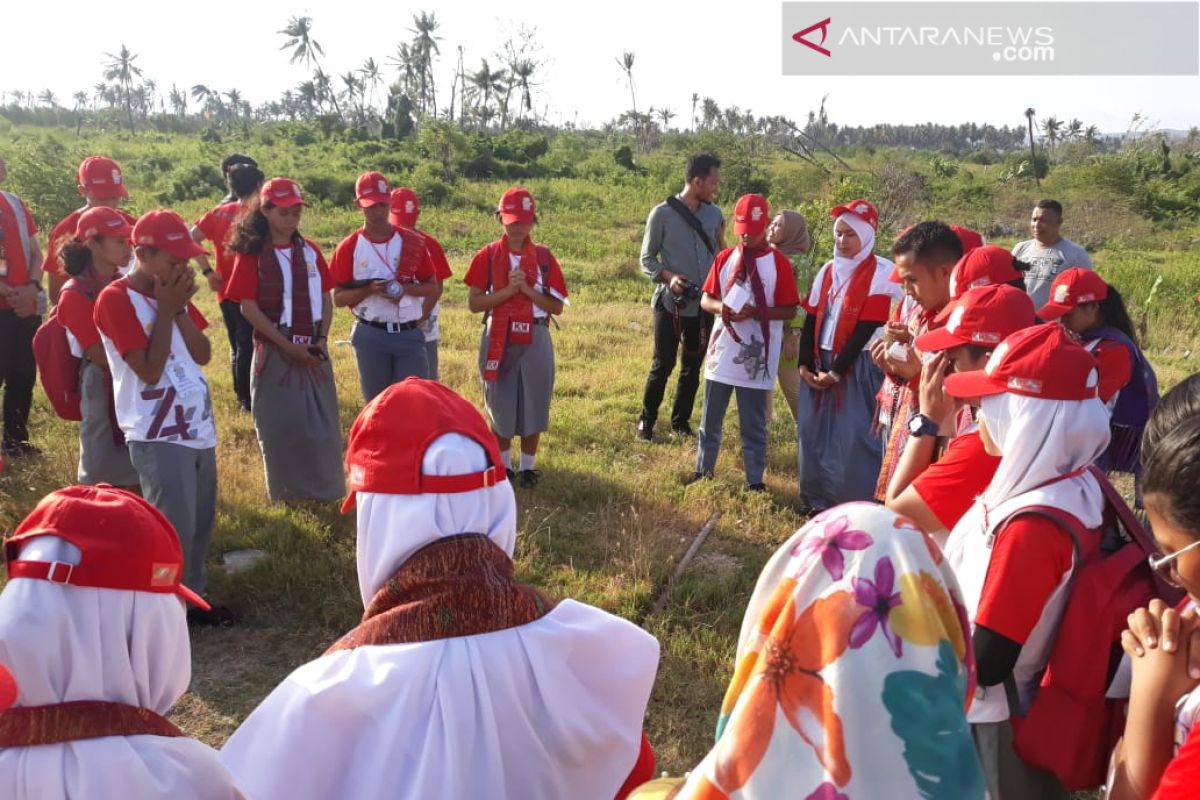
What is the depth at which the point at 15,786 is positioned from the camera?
4.96 ft

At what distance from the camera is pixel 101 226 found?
12.9ft

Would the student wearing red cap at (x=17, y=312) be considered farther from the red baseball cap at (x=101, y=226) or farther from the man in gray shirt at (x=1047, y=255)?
the man in gray shirt at (x=1047, y=255)

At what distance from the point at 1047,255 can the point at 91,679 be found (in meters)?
6.96

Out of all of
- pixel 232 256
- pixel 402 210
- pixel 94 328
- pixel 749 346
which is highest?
pixel 402 210

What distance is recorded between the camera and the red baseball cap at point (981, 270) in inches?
147

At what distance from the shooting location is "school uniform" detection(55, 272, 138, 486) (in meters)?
3.86

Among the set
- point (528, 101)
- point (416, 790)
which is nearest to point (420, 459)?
point (416, 790)

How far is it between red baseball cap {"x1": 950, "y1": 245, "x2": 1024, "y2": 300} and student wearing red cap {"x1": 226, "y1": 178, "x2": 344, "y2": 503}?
312 cm

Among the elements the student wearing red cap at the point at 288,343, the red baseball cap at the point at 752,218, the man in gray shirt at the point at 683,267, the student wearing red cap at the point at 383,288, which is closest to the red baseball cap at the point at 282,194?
the student wearing red cap at the point at 288,343

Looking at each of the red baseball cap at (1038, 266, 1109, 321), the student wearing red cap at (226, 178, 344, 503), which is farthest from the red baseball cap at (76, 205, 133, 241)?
the red baseball cap at (1038, 266, 1109, 321)

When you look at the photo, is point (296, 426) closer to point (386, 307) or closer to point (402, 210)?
point (386, 307)

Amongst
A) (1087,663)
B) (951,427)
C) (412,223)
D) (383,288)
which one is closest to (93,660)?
(1087,663)

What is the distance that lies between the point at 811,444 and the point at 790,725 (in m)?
4.27

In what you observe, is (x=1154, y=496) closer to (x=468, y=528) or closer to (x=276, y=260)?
(x=468, y=528)
